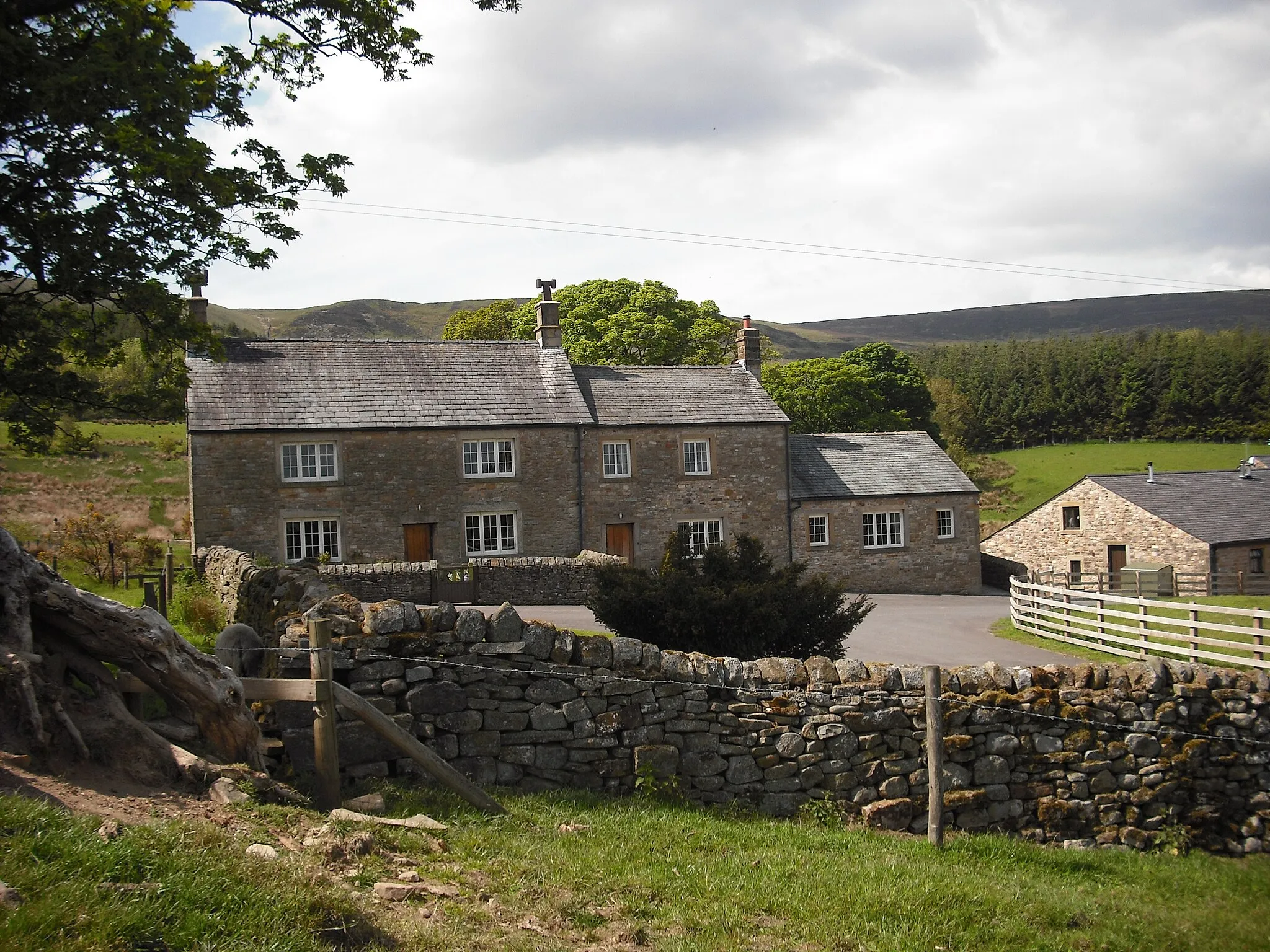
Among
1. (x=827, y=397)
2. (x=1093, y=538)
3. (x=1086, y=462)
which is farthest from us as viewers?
(x=1086, y=462)

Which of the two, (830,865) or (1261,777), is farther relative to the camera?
(1261,777)

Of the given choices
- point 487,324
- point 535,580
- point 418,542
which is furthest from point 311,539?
point 487,324

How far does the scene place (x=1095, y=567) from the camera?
1555 inches

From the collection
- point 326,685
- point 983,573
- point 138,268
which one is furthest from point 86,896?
point 983,573

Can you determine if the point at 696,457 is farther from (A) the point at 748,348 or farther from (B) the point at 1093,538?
(B) the point at 1093,538

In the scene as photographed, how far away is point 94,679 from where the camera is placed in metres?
6.99

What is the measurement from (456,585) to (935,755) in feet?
61.0

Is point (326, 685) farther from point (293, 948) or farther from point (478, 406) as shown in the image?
point (478, 406)

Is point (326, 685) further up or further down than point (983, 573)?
further up

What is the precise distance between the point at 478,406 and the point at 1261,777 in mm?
25395

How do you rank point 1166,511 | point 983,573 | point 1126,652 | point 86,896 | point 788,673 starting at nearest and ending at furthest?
point 86,896 → point 788,673 → point 1126,652 → point 1166,511 → point 983,573

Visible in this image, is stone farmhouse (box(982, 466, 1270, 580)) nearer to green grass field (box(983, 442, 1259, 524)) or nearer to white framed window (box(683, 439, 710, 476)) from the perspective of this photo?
white framed window (box(683, 439, 710, 476))

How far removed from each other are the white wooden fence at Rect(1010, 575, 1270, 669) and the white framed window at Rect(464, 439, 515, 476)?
52.6 ft

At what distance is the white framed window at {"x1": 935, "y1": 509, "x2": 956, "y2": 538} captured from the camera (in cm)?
3697
